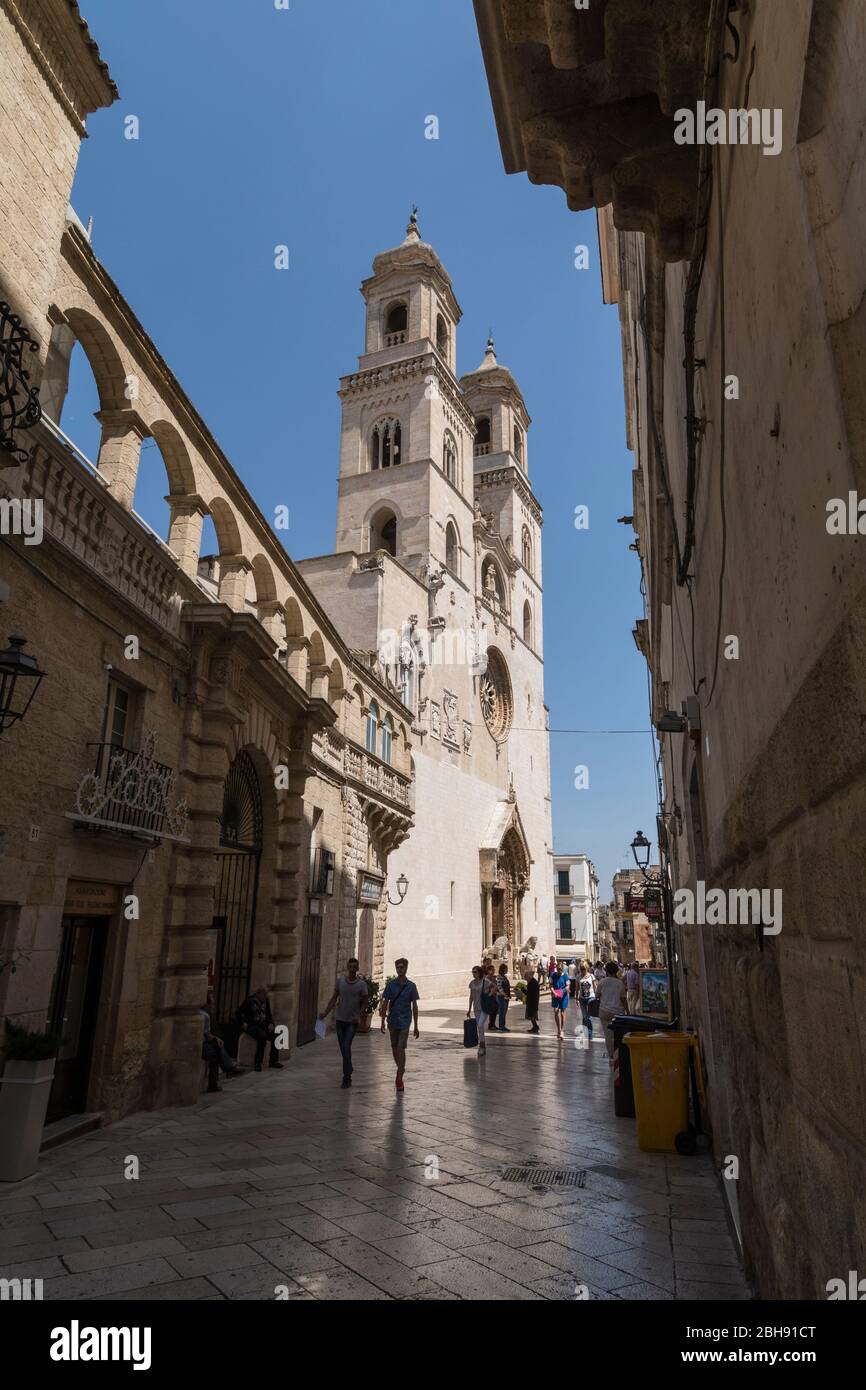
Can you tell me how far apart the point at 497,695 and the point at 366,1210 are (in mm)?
36650

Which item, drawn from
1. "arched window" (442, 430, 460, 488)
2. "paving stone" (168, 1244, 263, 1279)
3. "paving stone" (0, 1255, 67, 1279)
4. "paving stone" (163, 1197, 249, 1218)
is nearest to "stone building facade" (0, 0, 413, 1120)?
"paving stone" (163, 1197, 249, 1218)

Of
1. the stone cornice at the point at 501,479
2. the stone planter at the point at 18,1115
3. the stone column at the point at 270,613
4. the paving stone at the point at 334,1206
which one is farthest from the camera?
the stone cornice at the point at 501,479

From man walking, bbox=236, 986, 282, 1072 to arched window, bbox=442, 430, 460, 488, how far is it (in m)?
29.7

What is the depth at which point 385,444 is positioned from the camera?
38594 mm

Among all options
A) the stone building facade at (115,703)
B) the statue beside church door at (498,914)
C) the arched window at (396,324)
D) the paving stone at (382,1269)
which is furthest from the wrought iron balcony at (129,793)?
the arched window at (396,324)

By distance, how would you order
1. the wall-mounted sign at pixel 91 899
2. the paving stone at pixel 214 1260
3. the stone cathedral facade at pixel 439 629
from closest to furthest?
the paving stone at pixel 214 1260 → the wall-mounted sign at pixel 91 899 → the stone cathedral facade at pixel 439 629

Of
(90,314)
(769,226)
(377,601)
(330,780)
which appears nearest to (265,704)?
(330,780)

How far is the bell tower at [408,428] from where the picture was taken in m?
35.6

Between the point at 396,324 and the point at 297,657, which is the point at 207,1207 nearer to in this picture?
the point at 297,657

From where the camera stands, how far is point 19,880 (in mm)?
6945

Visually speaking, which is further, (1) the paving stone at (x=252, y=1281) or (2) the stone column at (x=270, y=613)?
(2) the stone column at (x=270, y=613)

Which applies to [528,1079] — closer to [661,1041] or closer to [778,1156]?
[661,1041]

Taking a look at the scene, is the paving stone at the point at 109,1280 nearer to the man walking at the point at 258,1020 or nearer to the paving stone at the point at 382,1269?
the paving stone at the point at 382,1269

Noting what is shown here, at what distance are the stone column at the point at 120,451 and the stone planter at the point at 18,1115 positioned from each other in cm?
577
